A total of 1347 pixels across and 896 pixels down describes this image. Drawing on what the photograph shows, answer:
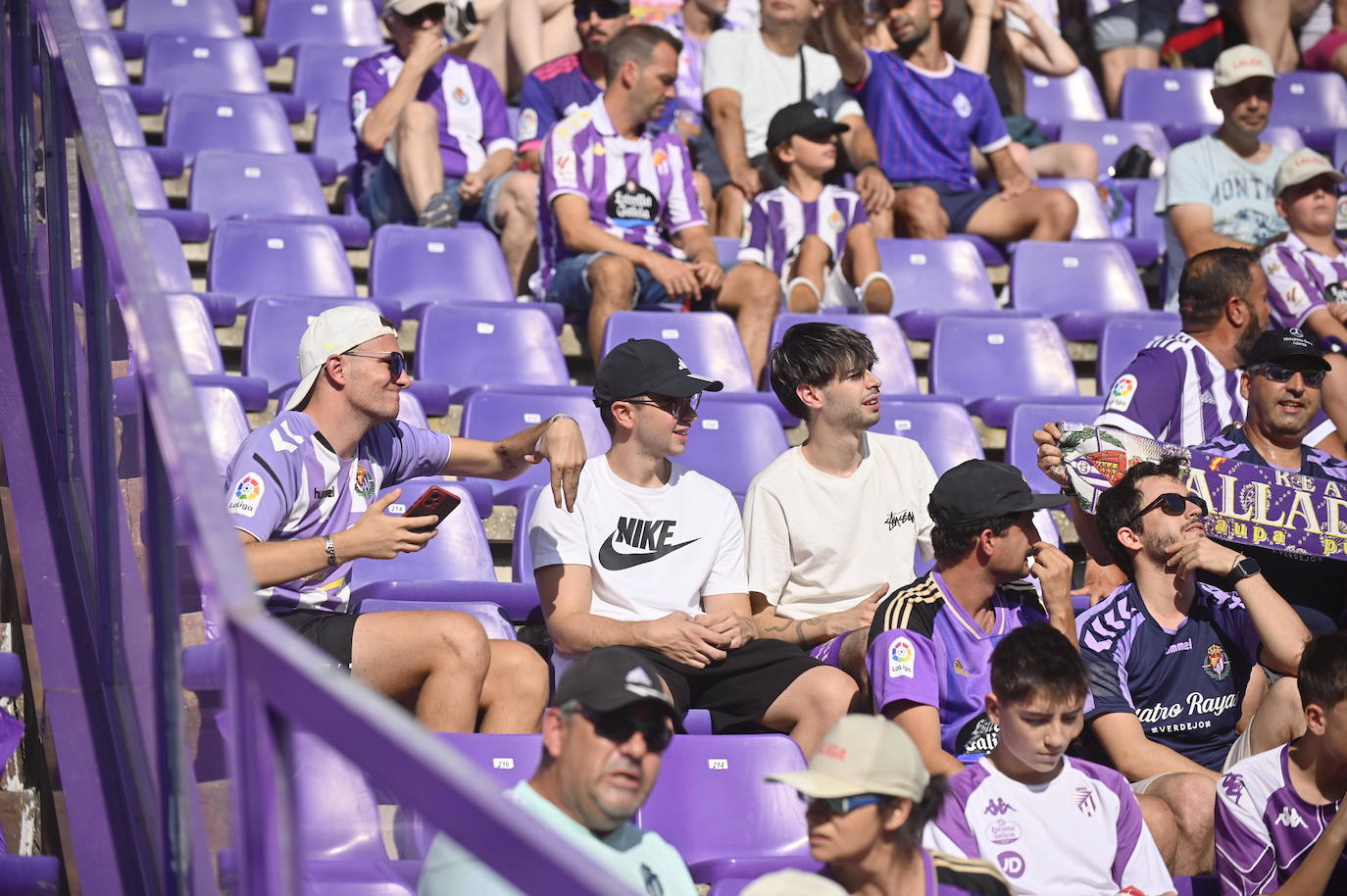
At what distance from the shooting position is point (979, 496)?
3.63 m

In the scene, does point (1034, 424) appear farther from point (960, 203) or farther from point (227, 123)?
point (227, 123)

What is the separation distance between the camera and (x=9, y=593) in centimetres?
317

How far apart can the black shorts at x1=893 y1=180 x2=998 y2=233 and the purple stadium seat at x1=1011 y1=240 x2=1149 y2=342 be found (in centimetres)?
43

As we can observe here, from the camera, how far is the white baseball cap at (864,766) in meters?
2.38

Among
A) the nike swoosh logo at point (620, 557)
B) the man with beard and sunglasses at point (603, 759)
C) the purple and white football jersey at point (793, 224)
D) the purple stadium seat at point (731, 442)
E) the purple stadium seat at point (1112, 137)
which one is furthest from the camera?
the purple stadium seat at point (1112, 137)

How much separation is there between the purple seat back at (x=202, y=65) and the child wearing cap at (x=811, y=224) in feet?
7.47

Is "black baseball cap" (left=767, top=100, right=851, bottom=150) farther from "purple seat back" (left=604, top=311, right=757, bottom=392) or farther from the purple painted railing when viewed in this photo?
the purple painted railing

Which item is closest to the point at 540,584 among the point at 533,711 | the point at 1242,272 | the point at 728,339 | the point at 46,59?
the point at 533,711

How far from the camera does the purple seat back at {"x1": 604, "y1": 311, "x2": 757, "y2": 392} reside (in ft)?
17.1

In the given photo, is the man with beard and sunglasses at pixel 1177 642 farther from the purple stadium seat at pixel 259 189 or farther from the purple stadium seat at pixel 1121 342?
the purple stadium seat at pixel 259 189

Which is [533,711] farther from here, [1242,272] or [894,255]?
[894,255]

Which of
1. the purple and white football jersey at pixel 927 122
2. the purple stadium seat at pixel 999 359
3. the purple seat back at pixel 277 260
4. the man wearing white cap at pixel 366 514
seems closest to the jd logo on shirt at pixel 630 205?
the purple seat back at pixel 277 260

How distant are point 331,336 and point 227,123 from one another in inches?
128

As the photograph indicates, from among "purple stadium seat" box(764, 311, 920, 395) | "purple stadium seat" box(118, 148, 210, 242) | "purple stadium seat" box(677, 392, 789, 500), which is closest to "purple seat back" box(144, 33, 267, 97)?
"purple stadium seat" box(118, 148, 210, 242)
